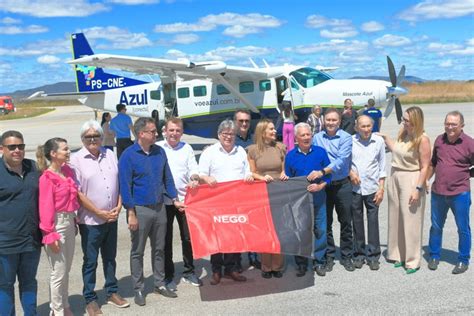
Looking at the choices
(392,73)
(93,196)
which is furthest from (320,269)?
(392,73)

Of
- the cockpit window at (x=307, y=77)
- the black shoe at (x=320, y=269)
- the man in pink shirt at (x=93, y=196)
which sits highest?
the cockpit window at (x=307, y=77)

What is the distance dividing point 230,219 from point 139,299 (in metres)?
1.22

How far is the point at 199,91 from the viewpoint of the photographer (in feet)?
53.7

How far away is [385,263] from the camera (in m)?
5.46

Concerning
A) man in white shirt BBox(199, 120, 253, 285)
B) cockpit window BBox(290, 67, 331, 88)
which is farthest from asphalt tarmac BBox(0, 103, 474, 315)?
cockpit window BBox(290, 67, 331, 88)

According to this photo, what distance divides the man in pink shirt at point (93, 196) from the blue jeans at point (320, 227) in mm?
2165

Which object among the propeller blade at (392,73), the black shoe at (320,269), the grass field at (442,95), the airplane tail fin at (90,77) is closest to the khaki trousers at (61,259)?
the black shoe at (320,269)

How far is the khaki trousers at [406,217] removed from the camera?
17.0 feet

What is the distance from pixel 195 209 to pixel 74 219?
4.23ft

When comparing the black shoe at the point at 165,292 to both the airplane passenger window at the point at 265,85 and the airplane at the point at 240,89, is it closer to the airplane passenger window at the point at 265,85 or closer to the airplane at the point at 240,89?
the airplane at the point at 240,89

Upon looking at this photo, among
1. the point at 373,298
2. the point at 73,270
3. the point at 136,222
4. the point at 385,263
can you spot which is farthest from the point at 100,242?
the point at 385,263

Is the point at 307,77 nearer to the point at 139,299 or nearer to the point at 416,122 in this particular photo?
the point at 416,122

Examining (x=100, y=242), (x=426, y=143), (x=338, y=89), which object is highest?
(x=338, y=89)

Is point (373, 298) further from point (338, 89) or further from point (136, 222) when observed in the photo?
point (338, 89)
